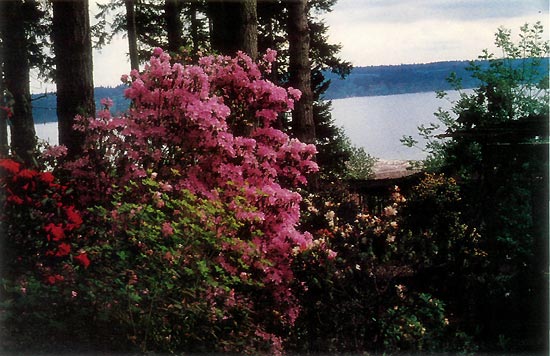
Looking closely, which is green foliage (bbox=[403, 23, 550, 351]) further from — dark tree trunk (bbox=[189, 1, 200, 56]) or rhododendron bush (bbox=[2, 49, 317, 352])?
dark tree trunk (bbox=[189, 1, 200, 56])

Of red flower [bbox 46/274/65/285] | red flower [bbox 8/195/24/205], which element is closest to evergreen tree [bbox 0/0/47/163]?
red flower [bbox 8/195/24/205]

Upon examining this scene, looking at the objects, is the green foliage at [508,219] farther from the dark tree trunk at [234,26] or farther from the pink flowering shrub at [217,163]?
the dark tree trunk at [234,26]

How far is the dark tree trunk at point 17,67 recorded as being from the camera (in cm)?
1447

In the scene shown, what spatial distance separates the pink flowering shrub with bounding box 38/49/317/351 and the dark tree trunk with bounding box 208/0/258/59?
14.2 inches

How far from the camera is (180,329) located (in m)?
5.47

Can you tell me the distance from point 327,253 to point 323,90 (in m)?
15.4

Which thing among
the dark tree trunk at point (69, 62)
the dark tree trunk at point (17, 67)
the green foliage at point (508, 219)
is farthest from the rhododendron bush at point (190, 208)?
the dark tree trunk at point (17, 67)

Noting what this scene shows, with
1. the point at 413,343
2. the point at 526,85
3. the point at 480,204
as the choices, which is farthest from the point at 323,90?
the point at 413,343

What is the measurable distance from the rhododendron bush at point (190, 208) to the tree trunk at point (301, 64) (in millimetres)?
3472

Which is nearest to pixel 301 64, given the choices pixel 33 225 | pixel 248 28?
pixel 248 28

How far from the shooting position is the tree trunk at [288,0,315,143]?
12164mm

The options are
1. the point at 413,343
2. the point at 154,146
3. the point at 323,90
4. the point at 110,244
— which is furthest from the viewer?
the point at 323,90

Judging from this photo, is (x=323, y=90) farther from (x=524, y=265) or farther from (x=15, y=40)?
(x=524, y=265)

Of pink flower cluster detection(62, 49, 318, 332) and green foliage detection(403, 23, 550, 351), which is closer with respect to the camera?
pink flower cluster detection(62, 49, 318, 332)
